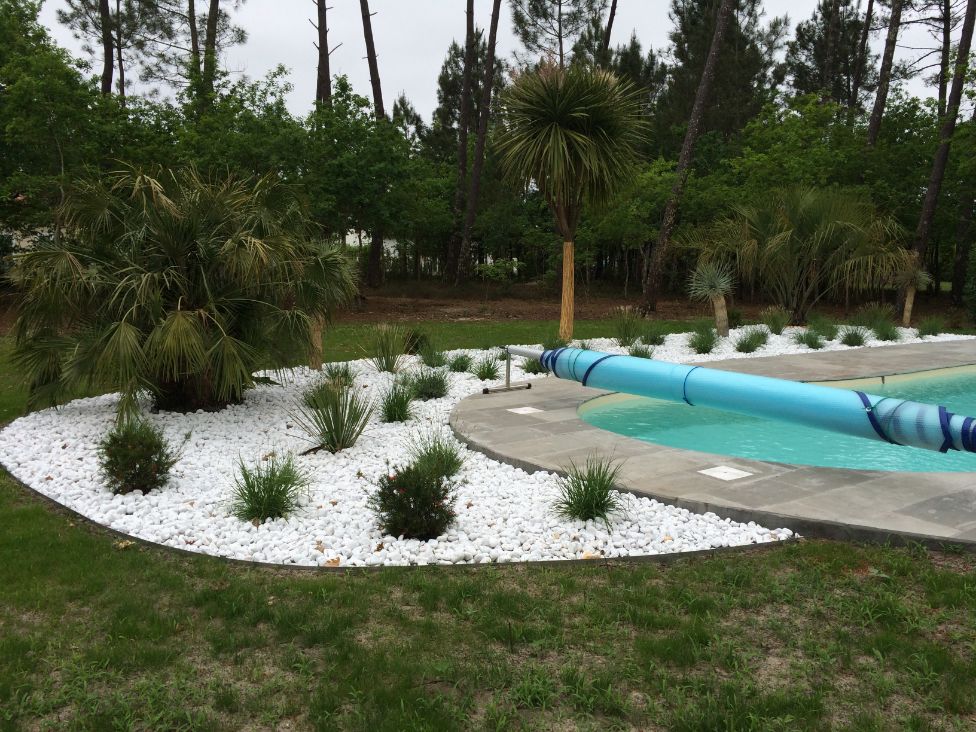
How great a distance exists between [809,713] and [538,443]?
3.55 m

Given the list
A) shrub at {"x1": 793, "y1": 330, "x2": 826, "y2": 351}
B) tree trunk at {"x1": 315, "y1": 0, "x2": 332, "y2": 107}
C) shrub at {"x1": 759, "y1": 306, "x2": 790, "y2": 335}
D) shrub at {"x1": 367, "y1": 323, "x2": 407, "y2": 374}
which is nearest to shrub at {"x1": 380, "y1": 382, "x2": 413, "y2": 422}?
shrub at {"x1": 367, "y1": 323, "x2": 407, "y2": 374}

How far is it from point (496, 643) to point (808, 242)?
40.8ft

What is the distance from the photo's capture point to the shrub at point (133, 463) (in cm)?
482

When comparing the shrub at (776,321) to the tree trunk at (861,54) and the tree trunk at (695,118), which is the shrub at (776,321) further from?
the tree trunk at (861,54)

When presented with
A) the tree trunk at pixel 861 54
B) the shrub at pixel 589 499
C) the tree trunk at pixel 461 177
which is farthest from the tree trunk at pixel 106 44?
the tree trunk at pixel 861 54

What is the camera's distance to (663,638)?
2900 millimetres

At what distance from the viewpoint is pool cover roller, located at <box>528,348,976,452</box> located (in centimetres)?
432

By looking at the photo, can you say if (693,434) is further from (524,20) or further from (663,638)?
(524,20)

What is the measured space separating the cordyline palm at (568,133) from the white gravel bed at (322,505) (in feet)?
17.7

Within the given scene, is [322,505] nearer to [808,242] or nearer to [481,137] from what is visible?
[808,242]

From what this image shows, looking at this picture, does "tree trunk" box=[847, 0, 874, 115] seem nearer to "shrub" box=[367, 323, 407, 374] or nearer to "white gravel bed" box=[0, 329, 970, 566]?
"shrub" box=[367, 323, 407, 374]

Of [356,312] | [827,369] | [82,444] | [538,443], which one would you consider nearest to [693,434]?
[538,443]

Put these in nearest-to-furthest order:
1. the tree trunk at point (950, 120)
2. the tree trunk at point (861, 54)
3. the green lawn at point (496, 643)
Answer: the green lawn at point (496, 643) < the tree trunk at point (950, 120) < the tree trunk at point (861, 54)

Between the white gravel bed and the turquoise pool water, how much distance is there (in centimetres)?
192
